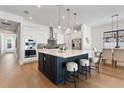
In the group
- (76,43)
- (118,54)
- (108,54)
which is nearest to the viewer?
(118,54)

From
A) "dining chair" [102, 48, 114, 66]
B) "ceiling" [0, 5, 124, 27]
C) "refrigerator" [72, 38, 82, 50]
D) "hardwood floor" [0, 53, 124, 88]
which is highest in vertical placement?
"ceiling" [0, 5, 124, 27]

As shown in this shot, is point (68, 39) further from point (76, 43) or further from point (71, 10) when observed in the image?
point (71, 10)

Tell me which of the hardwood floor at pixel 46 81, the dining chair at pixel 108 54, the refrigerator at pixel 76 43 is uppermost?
the refrigerator at pixel 76 43

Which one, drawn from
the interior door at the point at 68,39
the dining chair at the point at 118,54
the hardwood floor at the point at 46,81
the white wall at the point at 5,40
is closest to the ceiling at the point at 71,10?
the dining chair at the point at 118,54

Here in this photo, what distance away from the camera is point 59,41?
326 inches

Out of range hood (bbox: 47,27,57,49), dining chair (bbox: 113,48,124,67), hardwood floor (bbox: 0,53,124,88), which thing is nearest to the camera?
hardwood floor (bbox: 0,53,124,88)

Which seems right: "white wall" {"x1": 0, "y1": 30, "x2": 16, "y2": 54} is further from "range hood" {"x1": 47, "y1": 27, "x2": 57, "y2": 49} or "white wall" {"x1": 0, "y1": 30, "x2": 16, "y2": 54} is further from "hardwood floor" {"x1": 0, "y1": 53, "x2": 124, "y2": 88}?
"hardwood floor" {"x1": 0, "y1": 53, "x2": 124, "y2": 88}

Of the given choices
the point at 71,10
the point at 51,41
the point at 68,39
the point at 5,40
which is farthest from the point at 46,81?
the point at 5,40

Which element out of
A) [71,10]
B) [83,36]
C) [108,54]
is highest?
[71,10]

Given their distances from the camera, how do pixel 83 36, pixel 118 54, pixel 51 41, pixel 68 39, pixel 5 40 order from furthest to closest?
pixel 5 40, pixel 68 39, pixel 51 41, pixel 83 36, pixel 118 54

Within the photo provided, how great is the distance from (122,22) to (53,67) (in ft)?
Answer: 18.8

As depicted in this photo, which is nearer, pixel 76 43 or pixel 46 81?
pixel 46 81

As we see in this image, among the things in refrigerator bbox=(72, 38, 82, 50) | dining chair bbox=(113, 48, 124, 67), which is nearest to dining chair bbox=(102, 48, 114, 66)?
dining chair bbox=(113, 48, 124, 67)

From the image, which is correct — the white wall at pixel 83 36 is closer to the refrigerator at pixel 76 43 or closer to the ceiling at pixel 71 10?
the refrigerator at pixel 76 43
